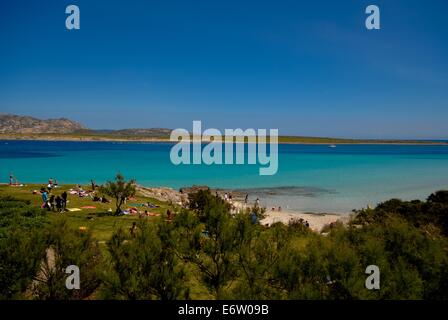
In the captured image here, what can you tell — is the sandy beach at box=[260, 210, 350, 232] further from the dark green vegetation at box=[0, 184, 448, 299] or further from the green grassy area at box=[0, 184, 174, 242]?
the dark green vegetation at box=[0, 184, 448, 299]

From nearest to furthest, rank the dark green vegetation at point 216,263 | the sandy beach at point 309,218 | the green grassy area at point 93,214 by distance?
1. the dark green vegetation at point 216,263
2. the green grassy area at point 93,214
3. the sandy beach at point 309,218

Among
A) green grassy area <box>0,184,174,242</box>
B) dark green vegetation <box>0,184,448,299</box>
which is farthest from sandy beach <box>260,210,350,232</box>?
dark green vegetation <box>0,184,448,299</box>

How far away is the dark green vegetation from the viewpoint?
9615mm

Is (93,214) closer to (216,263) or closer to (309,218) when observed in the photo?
(216,263)

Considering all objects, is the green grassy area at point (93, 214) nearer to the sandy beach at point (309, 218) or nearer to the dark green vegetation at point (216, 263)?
the dark green vegetation at point (216, 263)

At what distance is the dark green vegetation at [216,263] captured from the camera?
961 centimetres

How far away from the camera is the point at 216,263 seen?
11234 mm

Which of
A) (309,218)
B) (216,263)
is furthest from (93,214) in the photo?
(309,218)

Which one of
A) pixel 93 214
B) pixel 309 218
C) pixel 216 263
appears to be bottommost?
pixel 309 218

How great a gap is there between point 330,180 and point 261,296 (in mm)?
66398

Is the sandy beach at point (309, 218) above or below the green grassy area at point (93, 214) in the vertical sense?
below

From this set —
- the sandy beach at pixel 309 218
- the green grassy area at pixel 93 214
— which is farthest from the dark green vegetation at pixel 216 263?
the sandy beach at pixel 309 218
